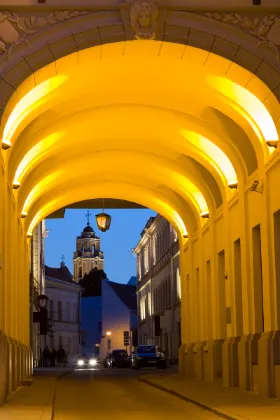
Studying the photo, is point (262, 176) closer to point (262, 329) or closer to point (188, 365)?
point (262, 329)

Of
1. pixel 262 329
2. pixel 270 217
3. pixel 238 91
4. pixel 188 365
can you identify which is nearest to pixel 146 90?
pixel 238 91

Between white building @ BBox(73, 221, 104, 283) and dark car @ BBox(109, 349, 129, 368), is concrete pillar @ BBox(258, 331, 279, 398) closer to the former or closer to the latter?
dark car @ BBox(109, 349, 129, 368)

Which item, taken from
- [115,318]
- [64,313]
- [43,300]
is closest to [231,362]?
[43,300]

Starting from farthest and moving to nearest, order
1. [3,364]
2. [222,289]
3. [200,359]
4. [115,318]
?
[115,318]
[200,359]
[222,289]
[3,364]

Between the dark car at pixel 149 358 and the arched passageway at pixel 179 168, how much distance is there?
16447mm

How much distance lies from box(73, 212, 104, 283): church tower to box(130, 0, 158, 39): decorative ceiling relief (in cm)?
14061

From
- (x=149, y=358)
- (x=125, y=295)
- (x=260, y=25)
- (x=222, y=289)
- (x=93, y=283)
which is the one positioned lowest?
(x=149, y=358)

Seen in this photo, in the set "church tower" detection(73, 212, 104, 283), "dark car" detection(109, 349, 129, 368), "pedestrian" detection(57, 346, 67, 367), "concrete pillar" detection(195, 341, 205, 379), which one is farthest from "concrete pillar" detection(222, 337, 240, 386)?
"church tower" detection(73, 212, 104, 283)

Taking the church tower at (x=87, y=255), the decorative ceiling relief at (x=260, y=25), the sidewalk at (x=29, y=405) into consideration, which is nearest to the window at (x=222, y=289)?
the sidewalk at (x=29, y=405)

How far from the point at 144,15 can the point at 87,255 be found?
144 metres

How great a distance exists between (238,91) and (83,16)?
404 cm

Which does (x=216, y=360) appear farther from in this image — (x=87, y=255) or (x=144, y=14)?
(x=87, y=255)

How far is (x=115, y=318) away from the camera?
99.6m

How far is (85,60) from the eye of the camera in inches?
726
